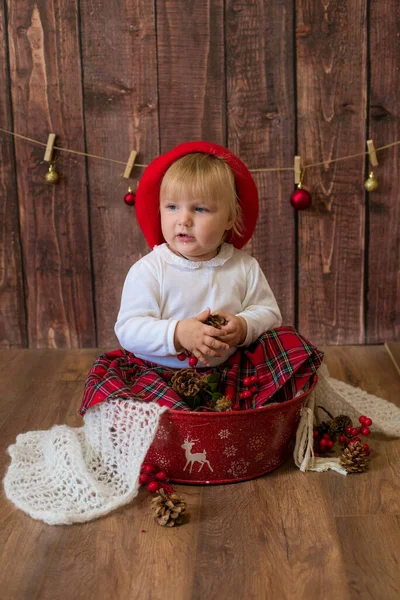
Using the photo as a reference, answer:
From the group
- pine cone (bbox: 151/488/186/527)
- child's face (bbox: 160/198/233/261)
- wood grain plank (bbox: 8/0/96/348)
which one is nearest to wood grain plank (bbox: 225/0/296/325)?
wood grain plank (bbox: 8/0/96/348)

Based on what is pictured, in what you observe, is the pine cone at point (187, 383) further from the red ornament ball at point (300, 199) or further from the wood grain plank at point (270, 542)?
the red ornament ball at point (300, 199)

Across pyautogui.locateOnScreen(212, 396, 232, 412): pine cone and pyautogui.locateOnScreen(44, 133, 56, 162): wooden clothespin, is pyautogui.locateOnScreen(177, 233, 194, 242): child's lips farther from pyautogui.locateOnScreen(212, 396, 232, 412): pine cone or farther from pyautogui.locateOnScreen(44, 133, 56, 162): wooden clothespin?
pyautogui.locateOnScreen(44, 133, 56, 162): wooden clothespin

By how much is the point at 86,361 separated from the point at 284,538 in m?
0.99

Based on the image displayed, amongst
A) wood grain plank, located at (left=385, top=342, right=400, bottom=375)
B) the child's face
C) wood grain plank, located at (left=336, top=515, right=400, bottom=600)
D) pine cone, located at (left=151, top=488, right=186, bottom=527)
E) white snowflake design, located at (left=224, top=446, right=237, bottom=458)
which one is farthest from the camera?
wood grain plank, located at (left=385, top=342, right=400, bottom=375)

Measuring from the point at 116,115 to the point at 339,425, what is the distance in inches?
41.3

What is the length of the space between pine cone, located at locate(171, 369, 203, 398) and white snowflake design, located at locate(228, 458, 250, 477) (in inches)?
5.5

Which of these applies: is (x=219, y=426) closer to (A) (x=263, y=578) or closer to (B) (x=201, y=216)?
(A) (x=263, y=578)

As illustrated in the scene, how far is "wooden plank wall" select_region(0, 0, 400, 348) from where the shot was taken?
187cm

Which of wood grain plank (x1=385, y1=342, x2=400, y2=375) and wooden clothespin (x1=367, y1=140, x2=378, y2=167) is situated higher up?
wooden clothespin (x1=367, y1=140, x2=378, y2=167)

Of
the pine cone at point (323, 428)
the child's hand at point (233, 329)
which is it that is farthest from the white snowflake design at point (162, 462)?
the pine cone at point (323, 428)

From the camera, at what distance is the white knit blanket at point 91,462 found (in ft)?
3.78

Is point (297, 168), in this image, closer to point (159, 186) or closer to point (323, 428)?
point (159, 186)

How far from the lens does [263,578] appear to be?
3.17 feet

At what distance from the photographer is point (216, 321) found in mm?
1279
